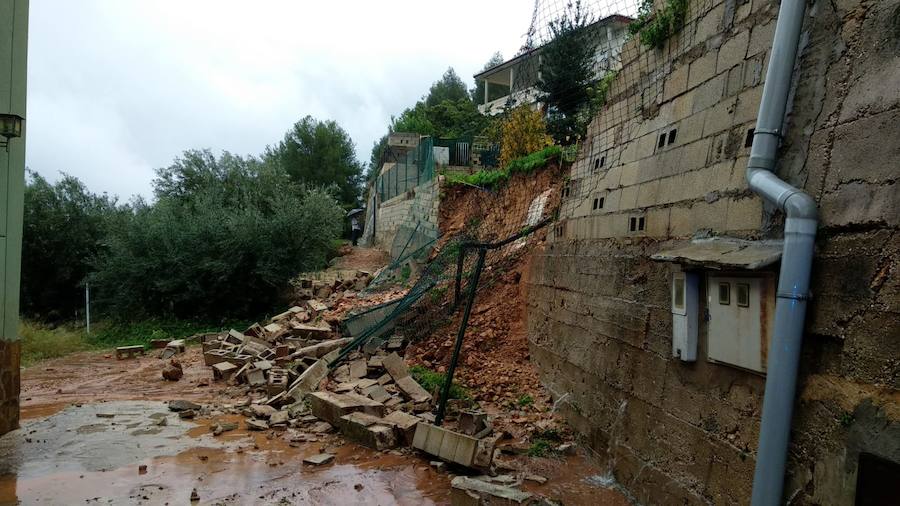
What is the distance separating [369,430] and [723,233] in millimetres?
4529

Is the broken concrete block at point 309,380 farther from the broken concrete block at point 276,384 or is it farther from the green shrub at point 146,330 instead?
the green shrub at point 146,330

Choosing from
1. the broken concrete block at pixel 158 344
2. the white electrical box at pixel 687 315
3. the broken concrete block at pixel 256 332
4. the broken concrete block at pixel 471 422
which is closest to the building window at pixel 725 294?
the white electrical box at pixel 687 315

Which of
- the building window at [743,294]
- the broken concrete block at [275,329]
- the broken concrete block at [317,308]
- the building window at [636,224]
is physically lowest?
the broken concrete block at [275,329]

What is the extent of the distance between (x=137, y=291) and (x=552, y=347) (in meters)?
17.1

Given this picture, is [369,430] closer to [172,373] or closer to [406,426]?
[406,426]

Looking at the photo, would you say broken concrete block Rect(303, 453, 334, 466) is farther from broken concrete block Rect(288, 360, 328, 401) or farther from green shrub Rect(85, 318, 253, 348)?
green shrub Rect(85, 318, 253, 348)

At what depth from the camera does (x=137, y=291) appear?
60.8ft

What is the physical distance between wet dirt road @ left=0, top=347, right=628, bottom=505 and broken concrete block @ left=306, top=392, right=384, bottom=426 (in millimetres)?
363

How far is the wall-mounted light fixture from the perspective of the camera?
681 centimetres

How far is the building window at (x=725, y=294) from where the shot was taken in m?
3.43

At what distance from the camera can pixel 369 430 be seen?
6.30 metres

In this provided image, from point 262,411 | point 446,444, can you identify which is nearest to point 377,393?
point 262,411

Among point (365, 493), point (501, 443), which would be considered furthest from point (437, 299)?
point (365, 493)

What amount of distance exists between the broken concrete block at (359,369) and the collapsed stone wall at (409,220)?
6.91m
